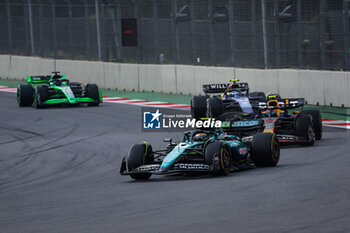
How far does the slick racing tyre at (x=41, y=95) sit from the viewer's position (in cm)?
2544

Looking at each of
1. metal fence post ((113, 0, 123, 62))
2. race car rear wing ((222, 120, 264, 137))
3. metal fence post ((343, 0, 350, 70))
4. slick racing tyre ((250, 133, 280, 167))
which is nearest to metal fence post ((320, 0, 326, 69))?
metal fence post ((343, 0, 350, 70))

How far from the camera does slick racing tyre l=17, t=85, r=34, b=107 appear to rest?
26219 mm

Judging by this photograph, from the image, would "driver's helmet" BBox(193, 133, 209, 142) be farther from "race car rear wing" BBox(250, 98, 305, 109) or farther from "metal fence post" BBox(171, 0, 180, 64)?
"metal fence post" BBox(171, 0, 180, 64)

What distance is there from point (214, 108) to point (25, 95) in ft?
30.0

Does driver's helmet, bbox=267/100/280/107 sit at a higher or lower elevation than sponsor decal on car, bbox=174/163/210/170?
higher

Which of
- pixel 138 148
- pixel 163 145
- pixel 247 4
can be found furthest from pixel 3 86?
pixel 138 148

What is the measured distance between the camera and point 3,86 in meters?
34.0

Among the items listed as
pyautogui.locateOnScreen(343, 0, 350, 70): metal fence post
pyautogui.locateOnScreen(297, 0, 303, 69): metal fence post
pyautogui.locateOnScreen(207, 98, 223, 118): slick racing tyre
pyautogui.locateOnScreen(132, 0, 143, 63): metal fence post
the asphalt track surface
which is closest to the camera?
the asphalt track surface

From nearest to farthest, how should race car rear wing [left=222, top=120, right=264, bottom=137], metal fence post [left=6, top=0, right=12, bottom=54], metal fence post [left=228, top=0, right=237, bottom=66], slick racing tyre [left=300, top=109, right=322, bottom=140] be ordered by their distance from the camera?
race car rear wing [left=222, top=120, right=264, bottom=137], slick racing tyre [left=300, top=109, right=322, bottom=140], metal fence post [left=228, top=0, right=237, bottom=66], metal fence post [left=6, top=0, right=12, bottom=54]

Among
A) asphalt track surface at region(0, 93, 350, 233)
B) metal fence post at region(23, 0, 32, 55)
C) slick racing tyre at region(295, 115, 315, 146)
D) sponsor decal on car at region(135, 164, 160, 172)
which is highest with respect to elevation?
metal fence post at region(23, 0, 32, 55)

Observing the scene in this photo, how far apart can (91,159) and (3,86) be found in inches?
755

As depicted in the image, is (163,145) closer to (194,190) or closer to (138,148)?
(138,148)

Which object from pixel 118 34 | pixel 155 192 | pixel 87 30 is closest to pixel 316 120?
pixel 155 192

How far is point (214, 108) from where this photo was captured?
64.3 feet
